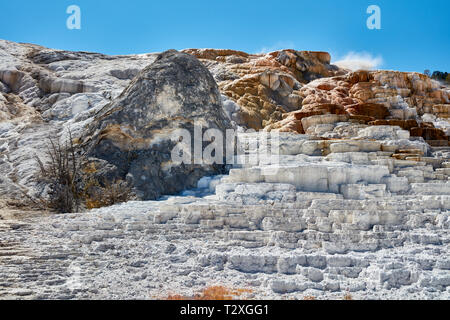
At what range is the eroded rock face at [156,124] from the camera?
282 inches

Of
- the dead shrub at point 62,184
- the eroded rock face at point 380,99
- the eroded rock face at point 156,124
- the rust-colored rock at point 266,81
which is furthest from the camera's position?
the rust-colored rock at point 266,81

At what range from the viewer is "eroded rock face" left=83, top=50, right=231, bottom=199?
7152 millimetres

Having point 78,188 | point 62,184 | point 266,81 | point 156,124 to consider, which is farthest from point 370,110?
point 62,184

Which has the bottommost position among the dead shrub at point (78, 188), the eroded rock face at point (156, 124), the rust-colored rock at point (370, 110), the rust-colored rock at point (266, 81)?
the dead shrub at point (78, 188)

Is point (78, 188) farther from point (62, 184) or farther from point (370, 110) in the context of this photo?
point (370, 110)

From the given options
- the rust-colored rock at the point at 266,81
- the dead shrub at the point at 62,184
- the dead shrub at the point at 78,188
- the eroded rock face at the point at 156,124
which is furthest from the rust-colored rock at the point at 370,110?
the dead shrub at the point at 62,184

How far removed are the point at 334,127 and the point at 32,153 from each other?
886 cm

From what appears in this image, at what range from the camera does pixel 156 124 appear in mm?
7586

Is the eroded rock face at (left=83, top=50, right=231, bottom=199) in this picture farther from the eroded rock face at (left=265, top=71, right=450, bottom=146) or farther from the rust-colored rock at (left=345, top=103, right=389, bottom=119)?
the rust-colored rock at (left=345, top=103, right=389, bottom=119)

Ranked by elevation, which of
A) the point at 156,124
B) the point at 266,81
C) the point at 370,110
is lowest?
the point at 156,124

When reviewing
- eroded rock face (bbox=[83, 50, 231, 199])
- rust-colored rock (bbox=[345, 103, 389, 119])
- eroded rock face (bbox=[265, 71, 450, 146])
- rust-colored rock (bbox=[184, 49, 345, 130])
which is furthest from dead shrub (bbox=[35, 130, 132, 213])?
rust-colored rock (bbox=[345, 103, 389, 119])

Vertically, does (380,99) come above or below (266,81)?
below

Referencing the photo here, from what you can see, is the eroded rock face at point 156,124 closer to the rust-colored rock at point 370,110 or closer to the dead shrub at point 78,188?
the dead shrub at point 78,188
